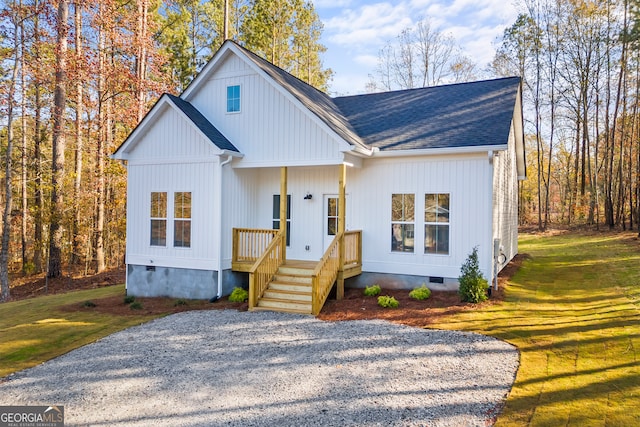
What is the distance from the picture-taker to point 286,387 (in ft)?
18.5

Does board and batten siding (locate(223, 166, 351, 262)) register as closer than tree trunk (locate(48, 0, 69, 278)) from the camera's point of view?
Yes

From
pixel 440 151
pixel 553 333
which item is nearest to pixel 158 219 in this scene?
A: pixel 440 151

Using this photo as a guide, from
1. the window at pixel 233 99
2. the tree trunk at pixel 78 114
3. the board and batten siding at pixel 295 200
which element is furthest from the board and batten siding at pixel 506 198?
the tree trunk at pixel 78 114

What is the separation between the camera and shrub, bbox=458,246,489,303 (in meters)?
9.30

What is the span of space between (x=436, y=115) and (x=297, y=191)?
15.8 feet

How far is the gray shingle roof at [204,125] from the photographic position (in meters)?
11.0

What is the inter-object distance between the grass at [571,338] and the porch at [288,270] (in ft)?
9.46

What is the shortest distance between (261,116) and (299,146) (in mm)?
1545

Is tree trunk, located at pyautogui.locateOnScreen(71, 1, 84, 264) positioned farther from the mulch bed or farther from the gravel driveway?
the gravel driveway

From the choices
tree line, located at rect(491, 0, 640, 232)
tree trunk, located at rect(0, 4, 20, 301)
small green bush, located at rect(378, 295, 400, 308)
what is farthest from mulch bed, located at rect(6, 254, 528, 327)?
tree line, located at rect(491, 0, 640, 232)

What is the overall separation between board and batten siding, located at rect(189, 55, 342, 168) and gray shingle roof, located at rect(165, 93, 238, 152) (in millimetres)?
296

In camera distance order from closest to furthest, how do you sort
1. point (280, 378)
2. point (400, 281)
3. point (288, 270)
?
point (280, 378) < point (288, 270) < point (400, 281)

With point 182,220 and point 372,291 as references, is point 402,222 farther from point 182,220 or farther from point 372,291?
point 182,220

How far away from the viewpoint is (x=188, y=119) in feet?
36.1
